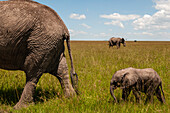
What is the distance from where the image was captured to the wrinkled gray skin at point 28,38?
2668mm

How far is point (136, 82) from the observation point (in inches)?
98.0

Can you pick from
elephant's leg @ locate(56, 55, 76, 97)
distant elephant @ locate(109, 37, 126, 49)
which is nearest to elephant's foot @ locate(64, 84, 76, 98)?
elephant's leg @ locate(56, 55, 76, 97)

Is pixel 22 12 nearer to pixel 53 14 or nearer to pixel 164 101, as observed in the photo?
pixel 53 14

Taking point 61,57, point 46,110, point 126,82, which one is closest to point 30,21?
point 61,57

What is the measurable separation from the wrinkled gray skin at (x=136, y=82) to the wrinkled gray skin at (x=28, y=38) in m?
1.28

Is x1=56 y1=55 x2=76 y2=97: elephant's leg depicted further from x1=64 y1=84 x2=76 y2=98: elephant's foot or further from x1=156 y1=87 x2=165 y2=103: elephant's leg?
x1=156 y1=87 x2=165 y2=103: elephant's leg

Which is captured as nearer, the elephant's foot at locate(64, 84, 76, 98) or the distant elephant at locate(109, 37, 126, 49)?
the elephant's foot at locate(64, 84, 76, 98)

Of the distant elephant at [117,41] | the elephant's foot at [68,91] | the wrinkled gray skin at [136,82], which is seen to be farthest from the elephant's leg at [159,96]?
the distant elephant at [117,41]

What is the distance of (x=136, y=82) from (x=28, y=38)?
198 centimetres

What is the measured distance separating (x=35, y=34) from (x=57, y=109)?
4.37ft

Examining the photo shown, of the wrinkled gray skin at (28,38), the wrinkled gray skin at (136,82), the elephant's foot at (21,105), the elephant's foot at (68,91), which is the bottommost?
the elephant's foot at (21,105)

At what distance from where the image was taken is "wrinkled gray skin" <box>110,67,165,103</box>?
2439mm

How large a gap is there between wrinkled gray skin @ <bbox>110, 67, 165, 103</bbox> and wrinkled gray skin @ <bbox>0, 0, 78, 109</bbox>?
1285 millimetres

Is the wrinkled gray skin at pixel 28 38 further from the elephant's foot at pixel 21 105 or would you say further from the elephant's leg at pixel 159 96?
the elephant's leg at pixel 159 96
